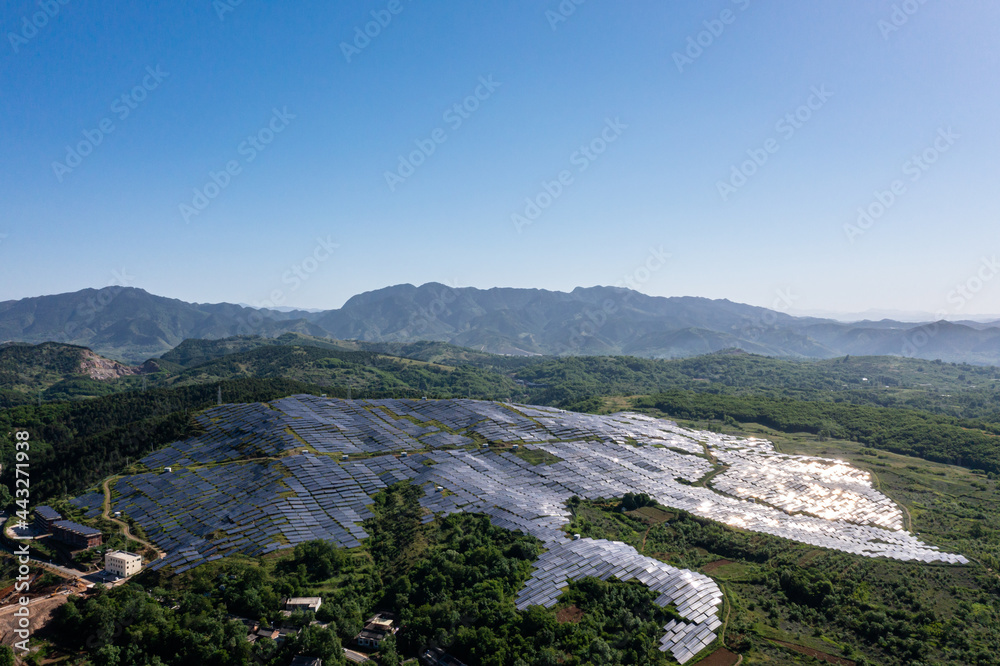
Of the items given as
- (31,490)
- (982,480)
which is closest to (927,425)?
(982,480)

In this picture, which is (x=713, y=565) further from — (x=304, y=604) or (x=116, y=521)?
(x=116, y=521)

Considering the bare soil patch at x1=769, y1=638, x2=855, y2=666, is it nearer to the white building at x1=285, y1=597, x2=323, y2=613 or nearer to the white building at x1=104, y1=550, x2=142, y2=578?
the white building at x1=285, y1=597, x2=323, y2=613

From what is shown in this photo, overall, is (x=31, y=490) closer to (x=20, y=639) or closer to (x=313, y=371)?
(x=20, y=639)

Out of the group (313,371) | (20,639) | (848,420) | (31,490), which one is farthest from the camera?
(313,371)

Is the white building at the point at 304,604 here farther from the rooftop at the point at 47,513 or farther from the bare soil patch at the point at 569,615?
the rooftop at the point at 47,513

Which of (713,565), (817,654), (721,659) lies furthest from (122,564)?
(817,654)
